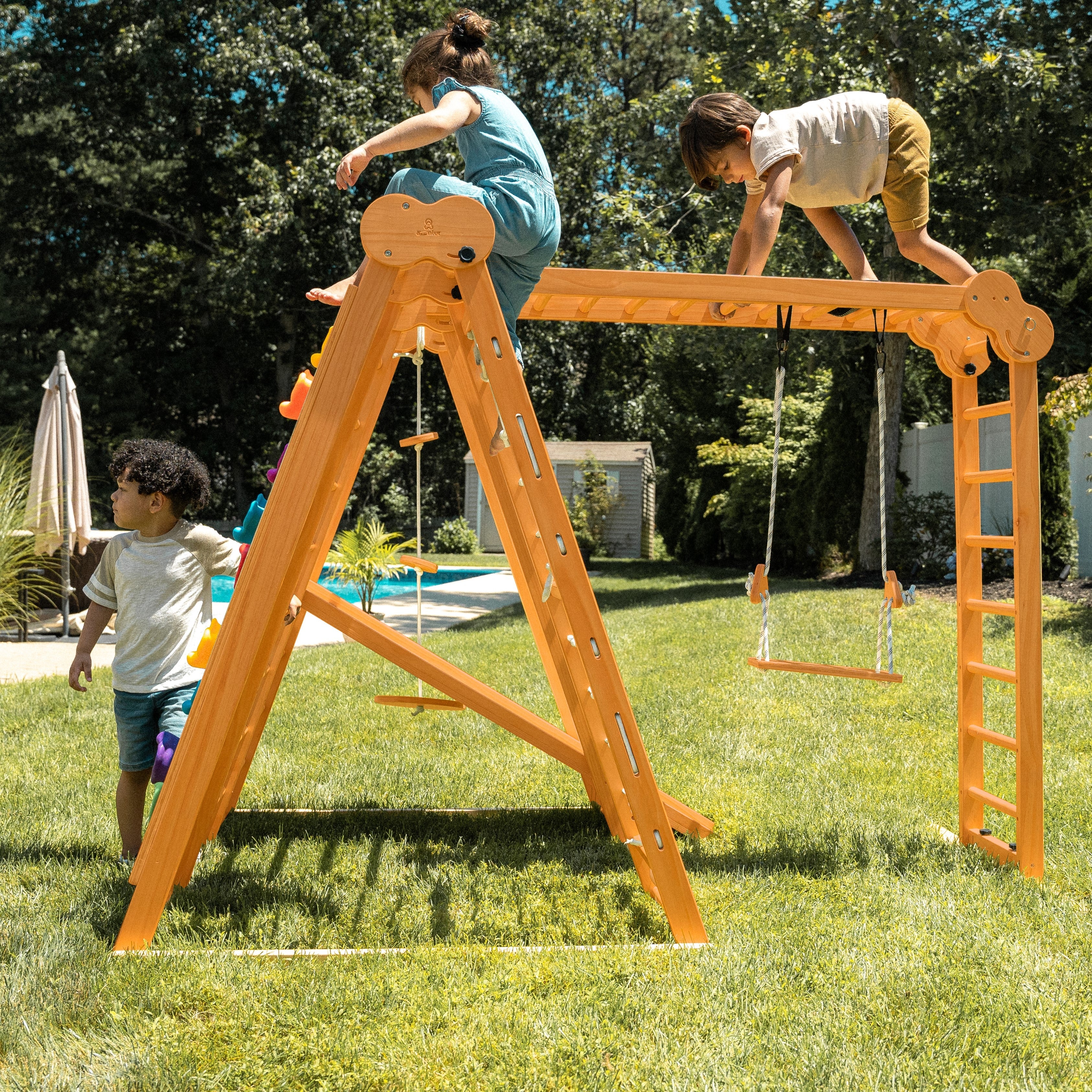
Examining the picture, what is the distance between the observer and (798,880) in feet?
10.6

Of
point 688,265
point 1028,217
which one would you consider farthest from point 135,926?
point 688,265

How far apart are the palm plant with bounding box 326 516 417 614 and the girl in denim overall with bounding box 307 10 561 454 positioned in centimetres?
728

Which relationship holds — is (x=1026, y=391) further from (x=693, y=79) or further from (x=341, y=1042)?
(x=693, y=79)

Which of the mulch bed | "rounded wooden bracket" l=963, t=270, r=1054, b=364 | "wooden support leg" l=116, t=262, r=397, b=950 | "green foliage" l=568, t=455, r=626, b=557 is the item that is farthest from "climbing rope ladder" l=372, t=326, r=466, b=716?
"green foliage" l=568, t=455, r=626, b=557

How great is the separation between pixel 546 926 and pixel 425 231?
2.07 meters

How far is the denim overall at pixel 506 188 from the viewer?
2.76 metres

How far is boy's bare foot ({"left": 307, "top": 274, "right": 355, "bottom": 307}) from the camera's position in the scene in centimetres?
292

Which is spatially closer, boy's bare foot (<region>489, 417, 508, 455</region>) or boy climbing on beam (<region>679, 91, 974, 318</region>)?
boy's bare foot (<region>489, 417, 508, 455</region>)

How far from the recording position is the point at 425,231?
2.61m

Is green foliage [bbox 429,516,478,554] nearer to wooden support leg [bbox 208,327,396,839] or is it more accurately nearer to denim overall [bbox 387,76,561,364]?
wooden support leg [bbox 208,327,396,839]

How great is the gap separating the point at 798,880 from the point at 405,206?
8.12 ft

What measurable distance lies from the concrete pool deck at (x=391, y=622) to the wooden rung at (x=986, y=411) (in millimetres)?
2744

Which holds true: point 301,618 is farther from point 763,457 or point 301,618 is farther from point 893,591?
point 763,457

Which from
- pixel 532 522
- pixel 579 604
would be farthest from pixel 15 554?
pixel 579 604
